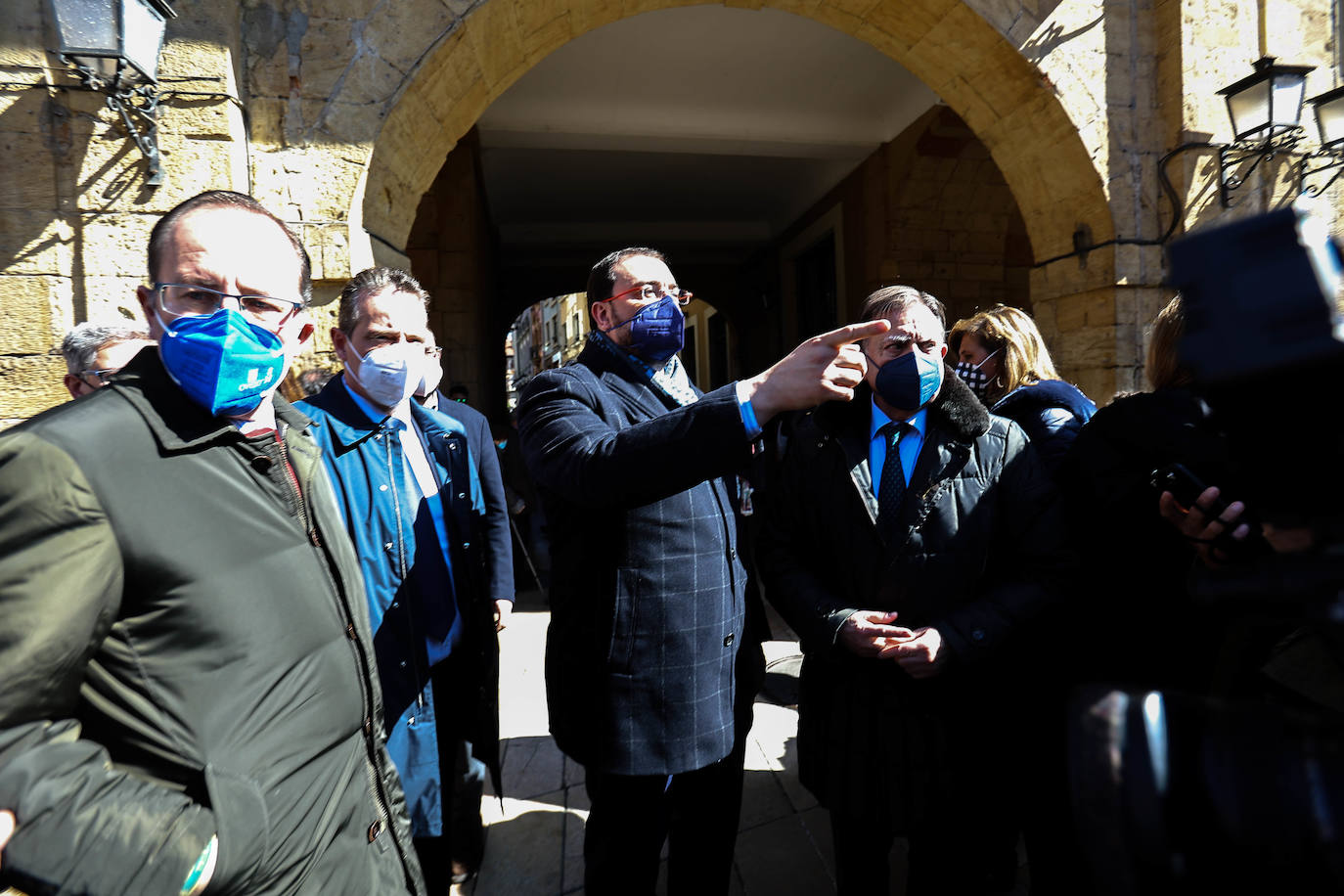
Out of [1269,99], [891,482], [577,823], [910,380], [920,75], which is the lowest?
[577,823]

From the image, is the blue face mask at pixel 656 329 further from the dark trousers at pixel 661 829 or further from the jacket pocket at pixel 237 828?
the jacket pocket at pixel 237 828

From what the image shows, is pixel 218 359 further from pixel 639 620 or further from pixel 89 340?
pixel 89 340

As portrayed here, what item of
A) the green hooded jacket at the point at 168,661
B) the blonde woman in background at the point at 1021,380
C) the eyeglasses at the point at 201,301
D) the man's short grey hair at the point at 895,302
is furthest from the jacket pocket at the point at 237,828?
the blonde woman in background at the point at 1021,380

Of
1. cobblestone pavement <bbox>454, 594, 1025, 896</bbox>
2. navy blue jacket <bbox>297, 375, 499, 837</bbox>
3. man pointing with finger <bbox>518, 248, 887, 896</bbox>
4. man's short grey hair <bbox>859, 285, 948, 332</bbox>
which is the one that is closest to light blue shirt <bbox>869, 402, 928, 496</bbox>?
man's short grey hair <bbox>859, 285, 948, 332</bbox>

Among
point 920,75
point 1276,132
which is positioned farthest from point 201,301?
point 1276,132

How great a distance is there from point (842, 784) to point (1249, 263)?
1676mm

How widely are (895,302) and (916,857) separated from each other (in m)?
1.52

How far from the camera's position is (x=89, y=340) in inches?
101

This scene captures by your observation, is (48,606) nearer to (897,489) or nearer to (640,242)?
(897,489)

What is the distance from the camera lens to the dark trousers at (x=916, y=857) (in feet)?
6.06

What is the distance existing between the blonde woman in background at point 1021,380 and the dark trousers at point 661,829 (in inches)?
57.8

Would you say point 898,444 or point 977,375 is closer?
point 898,444

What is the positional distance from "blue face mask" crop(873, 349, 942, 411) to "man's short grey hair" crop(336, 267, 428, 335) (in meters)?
1.51

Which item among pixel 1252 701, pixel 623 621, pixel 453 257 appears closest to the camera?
pixel 1252 701
